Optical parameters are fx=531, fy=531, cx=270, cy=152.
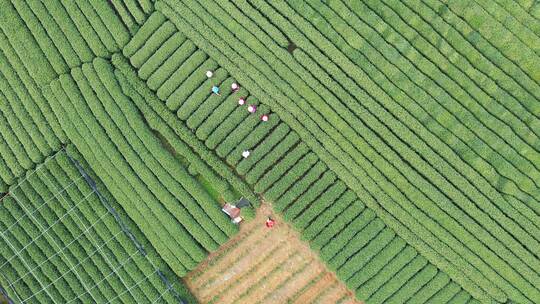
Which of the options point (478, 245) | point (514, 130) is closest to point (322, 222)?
point (478, 245)

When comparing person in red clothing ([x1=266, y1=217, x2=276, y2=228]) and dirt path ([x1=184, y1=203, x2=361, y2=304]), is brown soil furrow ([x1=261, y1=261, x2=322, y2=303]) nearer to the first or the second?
dirt path ([x1=184, y1=203, x2=361, y2=304])

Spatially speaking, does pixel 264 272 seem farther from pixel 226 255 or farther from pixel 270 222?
pixel 270 222

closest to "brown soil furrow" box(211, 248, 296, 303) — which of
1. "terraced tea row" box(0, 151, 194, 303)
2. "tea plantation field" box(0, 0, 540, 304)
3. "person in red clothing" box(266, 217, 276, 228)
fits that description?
"tea plantation field" box(0, 0, 540, 304)

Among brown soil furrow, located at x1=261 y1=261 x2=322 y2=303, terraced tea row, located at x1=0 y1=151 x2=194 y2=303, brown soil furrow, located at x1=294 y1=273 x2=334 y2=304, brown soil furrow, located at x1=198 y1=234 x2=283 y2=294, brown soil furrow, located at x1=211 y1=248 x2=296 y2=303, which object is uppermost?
terraced tea row, located at x1=0 y1=151 x2=194 y2=303

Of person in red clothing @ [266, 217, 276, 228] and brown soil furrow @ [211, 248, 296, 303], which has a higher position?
person in red clothing @ [266, 217, 276, 228]

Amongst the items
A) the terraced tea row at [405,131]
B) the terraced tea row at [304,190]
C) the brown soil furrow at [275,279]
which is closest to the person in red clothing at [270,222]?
the terraced tea row at [304,190]

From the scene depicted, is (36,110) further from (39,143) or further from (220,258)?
(220,258)

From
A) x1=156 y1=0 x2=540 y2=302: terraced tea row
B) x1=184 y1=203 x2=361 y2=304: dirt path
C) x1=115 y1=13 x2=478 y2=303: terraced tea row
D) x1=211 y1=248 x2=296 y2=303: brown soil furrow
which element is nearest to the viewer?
x1=156 y1=0 x2=540 y2=302: terraced tea row
